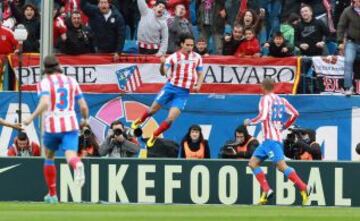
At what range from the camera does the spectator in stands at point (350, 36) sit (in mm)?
26750

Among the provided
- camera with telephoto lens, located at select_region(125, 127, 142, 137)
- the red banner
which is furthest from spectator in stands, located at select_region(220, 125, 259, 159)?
the red banner

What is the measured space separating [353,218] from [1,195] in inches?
281

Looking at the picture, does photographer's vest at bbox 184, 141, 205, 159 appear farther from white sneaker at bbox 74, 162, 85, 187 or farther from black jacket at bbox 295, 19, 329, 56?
white sneaker at bbox 74, 162, 85, 187

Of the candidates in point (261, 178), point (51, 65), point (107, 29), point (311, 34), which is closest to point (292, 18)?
point (311, 34)

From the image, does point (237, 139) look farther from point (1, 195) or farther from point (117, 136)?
point (1, 195)

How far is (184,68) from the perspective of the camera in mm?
25062

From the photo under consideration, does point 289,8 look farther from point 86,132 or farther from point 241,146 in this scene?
point 86,132

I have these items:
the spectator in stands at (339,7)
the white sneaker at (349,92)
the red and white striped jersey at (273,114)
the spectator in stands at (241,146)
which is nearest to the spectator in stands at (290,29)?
the spectator in stands at (339,7)

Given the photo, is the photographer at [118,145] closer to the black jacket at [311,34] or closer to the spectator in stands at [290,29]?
the spectator in stands at [290,29]

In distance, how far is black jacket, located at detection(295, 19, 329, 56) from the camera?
27.8 metres

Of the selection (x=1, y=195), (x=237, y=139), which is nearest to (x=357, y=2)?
(x=237, y=139)

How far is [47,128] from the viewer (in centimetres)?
2033

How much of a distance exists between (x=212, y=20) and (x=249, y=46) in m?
1.50

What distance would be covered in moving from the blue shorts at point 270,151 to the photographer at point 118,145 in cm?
302
